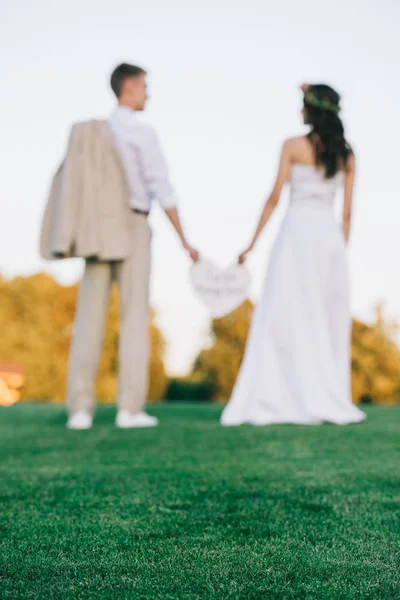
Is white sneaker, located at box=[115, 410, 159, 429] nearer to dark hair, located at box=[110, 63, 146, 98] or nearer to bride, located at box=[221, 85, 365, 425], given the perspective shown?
bride, located at box=[221, 85, 365, 425]

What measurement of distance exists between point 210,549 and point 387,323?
16.3m

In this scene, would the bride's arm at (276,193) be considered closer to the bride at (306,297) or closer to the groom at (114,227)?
the bride at (306,297)

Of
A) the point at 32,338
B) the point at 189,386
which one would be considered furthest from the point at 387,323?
the point at 32,338

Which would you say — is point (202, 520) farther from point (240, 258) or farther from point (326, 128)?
point (326, 128)

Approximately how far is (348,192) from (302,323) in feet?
3.14

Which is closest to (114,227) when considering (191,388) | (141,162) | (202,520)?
(141,162)

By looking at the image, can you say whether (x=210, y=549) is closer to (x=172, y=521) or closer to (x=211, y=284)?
(x=172, y=521)

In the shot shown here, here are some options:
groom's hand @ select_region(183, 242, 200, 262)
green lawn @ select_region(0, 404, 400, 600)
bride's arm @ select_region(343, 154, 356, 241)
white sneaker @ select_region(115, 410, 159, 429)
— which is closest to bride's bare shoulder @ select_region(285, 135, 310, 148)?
bride's arm @ select_region(343, 154, 356, 241)

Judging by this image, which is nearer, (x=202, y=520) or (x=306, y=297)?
(x=202, y=520)

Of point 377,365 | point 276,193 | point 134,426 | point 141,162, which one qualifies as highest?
point 141,162

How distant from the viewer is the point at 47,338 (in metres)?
24.4

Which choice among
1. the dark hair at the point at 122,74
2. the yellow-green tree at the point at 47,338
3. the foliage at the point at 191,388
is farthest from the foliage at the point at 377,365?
the dark hair at the point at 122,74

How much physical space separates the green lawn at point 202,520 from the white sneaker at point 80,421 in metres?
1.04

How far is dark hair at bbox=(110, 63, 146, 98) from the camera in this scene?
496 cm
